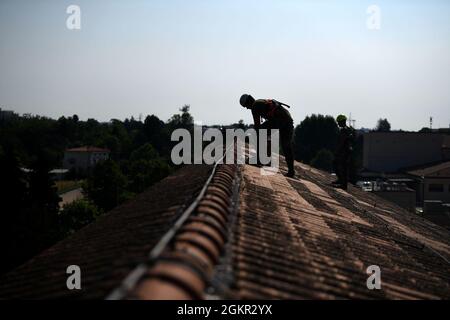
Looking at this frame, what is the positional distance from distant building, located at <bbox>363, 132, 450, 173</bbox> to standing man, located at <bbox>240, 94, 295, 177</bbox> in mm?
52091

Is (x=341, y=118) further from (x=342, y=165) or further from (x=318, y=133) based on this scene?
(x=318, y=133)

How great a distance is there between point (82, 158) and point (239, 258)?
84244 mm

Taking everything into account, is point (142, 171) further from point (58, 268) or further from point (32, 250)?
point (58, 268)

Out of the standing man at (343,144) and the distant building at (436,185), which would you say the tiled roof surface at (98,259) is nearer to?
the standing man at (343,144)

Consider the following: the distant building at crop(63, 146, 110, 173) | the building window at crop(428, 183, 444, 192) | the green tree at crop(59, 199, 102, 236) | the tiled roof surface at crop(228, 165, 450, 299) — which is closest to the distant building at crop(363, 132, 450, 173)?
the building window at crop(428, 183, 444, 192)

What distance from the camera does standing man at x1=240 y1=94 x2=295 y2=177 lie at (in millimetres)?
8438

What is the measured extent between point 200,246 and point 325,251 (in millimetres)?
1573

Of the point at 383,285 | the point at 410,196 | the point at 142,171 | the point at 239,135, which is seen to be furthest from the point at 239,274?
the point at 142,171

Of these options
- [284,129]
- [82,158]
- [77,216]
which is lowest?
[77,216]

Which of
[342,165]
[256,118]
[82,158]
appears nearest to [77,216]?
[342,165]

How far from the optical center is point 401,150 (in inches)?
2301

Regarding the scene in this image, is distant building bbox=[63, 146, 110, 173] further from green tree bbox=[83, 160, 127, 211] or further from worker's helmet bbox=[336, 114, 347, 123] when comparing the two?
worker's helmet bbox=[336, 114, 347, 123]

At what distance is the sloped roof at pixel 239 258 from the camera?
2523 mm

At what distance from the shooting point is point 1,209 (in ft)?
99.6
